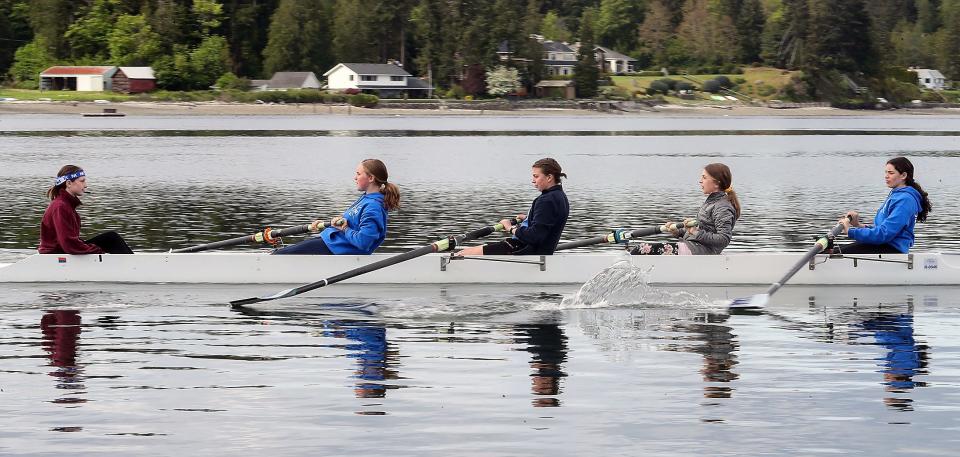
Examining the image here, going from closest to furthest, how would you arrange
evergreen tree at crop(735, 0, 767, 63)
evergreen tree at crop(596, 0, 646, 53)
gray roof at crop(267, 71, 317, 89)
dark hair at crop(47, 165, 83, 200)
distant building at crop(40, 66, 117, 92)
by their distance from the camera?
dark hair at crop(47, 165, 83, 200) < distant building at crop(40, 66, 117, 92) < gray roof at crop(267, 71, 317, 89) < evergreen tree at crop(735, 0, 767, 63) < evergreen tree at crop(596, 0, 646, 53)

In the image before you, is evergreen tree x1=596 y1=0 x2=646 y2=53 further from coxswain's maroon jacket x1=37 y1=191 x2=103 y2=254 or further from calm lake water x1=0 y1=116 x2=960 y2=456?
coxswain's maroon jacket x1=37 y1=191 x2=103 y2=254

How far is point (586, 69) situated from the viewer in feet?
507

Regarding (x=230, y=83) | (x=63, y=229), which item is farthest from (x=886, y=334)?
(x=230, y=83)


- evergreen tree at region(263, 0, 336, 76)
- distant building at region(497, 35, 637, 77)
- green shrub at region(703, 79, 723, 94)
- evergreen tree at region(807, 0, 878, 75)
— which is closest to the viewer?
evergreen tree at region(263, 0, 336, 76)

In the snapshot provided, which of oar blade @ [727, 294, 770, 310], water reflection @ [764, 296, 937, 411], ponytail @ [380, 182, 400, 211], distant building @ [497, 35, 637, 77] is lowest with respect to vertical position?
water reflection @ [764, 296, 937, 411]

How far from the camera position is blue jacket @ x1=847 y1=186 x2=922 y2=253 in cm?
1723

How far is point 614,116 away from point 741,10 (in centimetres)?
4284

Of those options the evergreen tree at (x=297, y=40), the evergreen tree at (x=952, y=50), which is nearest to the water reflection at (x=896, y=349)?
the evergreen tree at (x=297, y=40)

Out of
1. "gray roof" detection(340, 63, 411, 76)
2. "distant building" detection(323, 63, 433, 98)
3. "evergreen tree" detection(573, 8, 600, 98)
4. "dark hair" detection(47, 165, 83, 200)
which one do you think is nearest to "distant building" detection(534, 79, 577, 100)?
"evergreen tree" detection(573, 8, 600, 98)

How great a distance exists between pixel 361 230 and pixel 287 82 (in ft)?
432

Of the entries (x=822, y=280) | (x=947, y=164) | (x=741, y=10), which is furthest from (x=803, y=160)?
(x=741, y=10)

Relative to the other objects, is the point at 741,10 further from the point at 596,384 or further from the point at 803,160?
the point at 596,384

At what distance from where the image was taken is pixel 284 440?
33.8ft

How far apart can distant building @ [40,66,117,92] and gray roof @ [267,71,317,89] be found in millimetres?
16827
